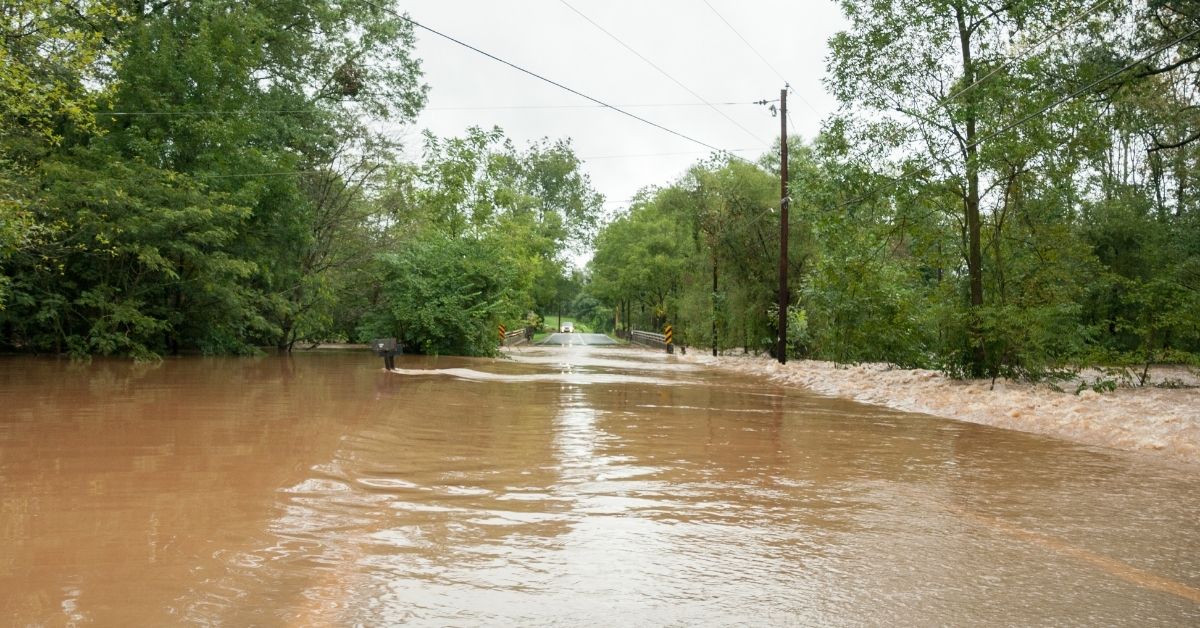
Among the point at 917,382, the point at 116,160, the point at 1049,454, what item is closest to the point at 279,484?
the point at 1049,454

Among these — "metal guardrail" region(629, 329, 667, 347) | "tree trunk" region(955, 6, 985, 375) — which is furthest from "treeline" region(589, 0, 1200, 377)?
"metal guardrail" region(629, 329, 667, 347)

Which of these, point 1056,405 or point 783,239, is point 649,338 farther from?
point 1056,405

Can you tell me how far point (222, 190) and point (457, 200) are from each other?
15516mm

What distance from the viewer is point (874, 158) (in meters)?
19.9

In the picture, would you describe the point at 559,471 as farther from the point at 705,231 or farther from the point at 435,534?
the point at 705,231

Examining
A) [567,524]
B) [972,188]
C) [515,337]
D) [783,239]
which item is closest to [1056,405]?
[972,188]

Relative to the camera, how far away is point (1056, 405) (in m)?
13.1

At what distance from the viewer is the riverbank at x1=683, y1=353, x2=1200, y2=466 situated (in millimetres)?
10227

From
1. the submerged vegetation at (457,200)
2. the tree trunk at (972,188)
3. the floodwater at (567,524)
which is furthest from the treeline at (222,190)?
the tree trunk at (972,188)

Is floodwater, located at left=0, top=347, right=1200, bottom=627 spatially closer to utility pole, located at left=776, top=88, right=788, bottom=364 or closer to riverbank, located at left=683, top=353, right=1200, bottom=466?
riverbank, located at left=683, top=353, right=1200, bottom=466

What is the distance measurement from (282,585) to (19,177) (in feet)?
59.8

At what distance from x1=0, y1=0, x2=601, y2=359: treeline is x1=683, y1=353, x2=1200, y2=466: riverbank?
1352 centimetres

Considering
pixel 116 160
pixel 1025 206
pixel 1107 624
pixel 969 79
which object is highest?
pixel 969 79

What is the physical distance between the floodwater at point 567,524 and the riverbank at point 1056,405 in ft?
3.00
